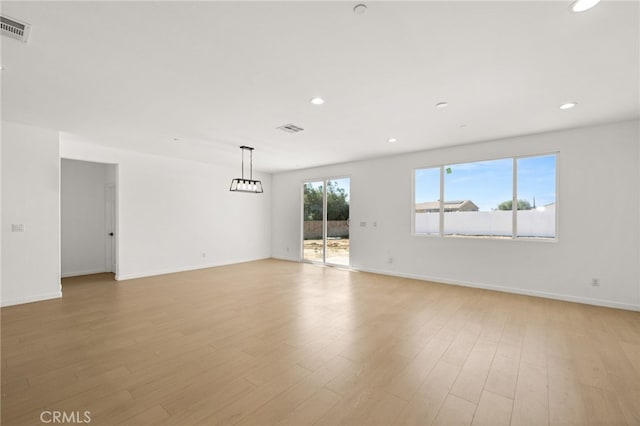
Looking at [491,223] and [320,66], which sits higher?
[320,66]

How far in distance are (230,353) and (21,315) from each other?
10.7ft

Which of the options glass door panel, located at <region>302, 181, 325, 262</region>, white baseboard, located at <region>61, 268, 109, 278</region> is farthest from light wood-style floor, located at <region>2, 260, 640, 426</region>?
glass door panel, located at <region>302, 181, 325, 262</region>

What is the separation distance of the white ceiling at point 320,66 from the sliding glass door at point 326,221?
3061 millimetres

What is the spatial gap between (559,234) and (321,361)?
444 cm

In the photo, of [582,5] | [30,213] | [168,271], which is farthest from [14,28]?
[168,271]

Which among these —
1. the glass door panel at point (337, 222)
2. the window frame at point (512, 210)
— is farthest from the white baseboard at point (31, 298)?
the window frame at point (512, 210)

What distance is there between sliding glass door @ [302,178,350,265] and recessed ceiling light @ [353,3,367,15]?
17.2 feet

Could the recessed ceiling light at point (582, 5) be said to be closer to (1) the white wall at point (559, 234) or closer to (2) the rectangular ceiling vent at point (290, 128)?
(2) the rectangular ceiling vent at point (290, 128)

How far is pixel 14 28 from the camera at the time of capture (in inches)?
77.8

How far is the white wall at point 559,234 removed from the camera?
12.9ft

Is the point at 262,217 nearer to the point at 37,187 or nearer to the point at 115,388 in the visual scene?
the point at 37,187

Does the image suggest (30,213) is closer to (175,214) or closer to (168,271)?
(175,214)

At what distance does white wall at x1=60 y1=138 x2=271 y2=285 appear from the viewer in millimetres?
5750

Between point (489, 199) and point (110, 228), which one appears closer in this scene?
point (489, 199)
